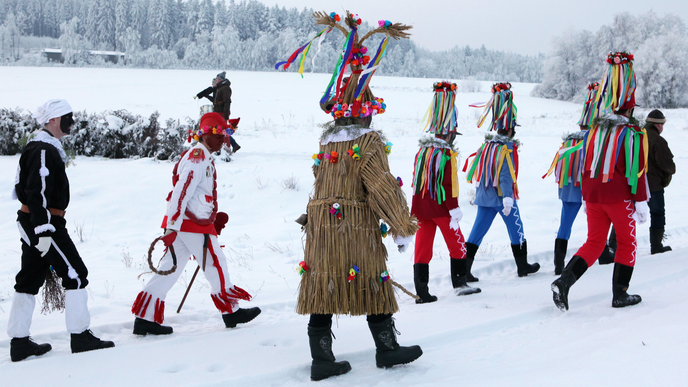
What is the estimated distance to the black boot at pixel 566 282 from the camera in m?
4.37

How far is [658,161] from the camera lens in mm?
6625

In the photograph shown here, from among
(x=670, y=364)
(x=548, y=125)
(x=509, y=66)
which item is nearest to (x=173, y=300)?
(x=670, y=364)

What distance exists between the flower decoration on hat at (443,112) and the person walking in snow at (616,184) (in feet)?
4.18

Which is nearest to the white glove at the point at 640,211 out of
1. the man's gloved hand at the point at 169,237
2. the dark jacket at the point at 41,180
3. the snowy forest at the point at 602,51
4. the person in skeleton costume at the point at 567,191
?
the person in skeleton costume at the point at 567,191

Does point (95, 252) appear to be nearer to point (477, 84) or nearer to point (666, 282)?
point (666, 282)

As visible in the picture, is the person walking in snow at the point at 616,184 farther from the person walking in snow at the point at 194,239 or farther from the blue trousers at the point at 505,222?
the person walking in snow at the point at 194,239

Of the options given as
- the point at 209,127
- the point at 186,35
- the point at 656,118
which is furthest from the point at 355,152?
the point at 186,35

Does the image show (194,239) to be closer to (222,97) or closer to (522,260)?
(522,260)

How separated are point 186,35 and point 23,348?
248 ft

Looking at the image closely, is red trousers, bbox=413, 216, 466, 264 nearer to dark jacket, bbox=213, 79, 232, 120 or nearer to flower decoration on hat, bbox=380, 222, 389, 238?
flower decoration on hat, bbox=380, 222, 389, 238

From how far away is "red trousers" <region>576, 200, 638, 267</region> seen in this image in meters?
4.52

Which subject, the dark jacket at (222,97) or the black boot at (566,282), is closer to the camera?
the black boot at (566,282)

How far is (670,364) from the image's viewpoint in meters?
3.06

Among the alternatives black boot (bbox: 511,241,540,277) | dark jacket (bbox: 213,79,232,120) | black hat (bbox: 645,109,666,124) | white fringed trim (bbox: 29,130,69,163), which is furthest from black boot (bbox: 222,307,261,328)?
dark jacket (bbox: 213,79,232,120)
